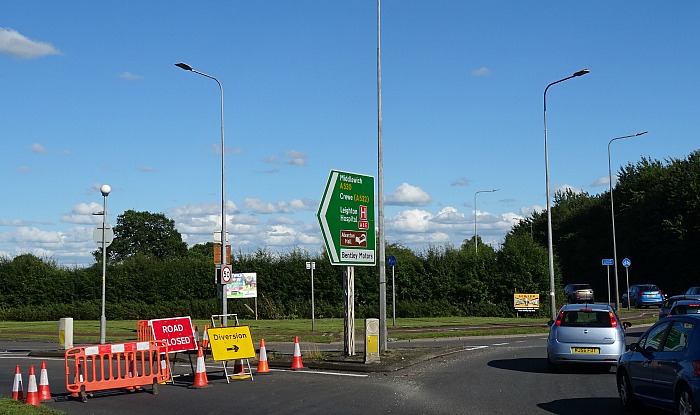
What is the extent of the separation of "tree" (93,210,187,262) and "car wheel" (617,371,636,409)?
296 feet

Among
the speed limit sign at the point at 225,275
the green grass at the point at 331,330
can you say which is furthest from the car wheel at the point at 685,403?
the green grass at the point at 331,330

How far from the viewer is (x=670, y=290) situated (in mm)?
65375

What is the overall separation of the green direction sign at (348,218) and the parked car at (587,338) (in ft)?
17.3

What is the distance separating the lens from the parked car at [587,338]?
1725 cm

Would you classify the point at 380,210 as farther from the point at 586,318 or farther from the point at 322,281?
the point at 322,281

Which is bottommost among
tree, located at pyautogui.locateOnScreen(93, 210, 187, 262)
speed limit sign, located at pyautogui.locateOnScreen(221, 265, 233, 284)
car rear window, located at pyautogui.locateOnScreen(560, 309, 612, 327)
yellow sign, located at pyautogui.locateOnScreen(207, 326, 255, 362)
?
→ yellow sign, located at pyautogui.locateOnScreen(207, 326, 255, 362)

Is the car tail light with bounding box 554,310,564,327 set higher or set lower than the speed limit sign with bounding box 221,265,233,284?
lower

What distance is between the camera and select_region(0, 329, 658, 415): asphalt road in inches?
502

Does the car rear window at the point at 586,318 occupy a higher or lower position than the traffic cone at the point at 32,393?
higher

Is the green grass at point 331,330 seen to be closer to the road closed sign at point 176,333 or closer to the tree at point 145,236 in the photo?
the road closed sign at point 176,333

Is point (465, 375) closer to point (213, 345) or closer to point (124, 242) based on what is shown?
point (213, 345)

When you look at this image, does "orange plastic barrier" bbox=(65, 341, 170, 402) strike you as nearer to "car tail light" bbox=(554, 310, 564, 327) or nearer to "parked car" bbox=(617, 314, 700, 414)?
"car tail light" bbox=(554, 310, 564, 327)

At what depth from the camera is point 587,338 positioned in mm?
17391

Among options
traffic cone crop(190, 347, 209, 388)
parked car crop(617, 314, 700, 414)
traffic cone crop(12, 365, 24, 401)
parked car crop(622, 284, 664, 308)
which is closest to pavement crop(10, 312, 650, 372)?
traffic cone crop(190, 347, 209, 388)
